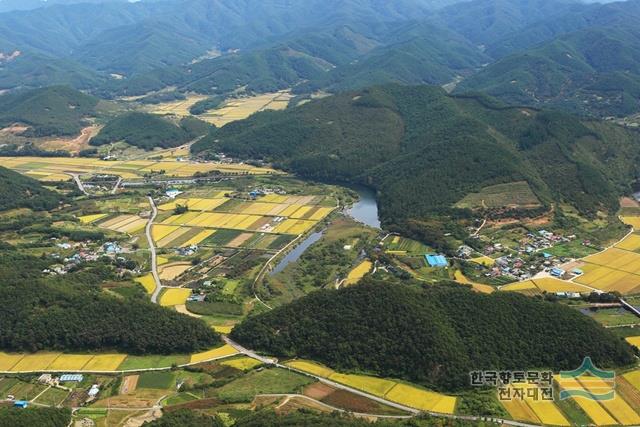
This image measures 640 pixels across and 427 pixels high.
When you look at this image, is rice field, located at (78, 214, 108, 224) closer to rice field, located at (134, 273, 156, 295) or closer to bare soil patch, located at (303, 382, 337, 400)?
rice field, located at (134, 273, 156, 295)

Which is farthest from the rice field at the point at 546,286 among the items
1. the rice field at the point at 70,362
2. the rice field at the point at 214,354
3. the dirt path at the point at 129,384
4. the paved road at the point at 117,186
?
the paved road at the point at 117,186

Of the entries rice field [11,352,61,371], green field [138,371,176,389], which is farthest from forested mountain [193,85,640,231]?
rice field [11,352,61,371]

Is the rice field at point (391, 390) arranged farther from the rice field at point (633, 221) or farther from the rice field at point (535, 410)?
the rice field at point (633, 221)

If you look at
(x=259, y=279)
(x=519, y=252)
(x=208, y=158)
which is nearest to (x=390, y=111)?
(x=208, y=158)

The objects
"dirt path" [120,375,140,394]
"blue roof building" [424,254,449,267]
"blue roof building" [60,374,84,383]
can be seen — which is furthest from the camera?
"blue roof building" [424,254,449,267]

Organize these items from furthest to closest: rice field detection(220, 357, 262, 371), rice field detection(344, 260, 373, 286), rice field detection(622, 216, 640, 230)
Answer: rice field detection(622, 216, 640, 230) < rice field detection(344, 260, 373, 286) < rice field detection(220, 357, 262, 371)

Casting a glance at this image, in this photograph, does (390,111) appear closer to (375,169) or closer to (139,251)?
(375,169)
